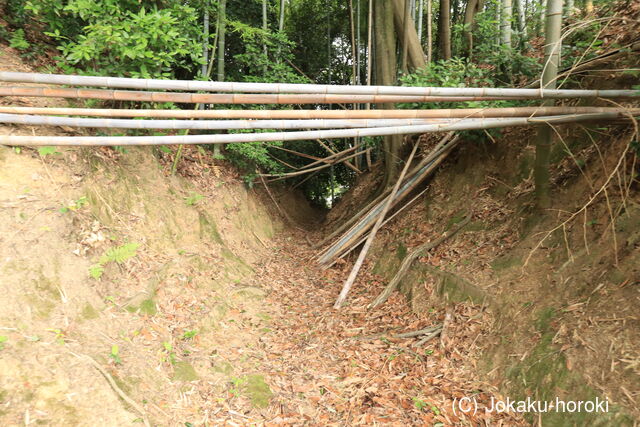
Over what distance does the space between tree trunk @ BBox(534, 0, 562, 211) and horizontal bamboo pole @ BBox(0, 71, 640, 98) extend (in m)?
0.33

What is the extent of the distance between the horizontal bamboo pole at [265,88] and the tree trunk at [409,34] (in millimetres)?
3973

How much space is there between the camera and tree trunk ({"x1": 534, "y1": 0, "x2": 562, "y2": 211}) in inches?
121

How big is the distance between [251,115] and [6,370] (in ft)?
7.61

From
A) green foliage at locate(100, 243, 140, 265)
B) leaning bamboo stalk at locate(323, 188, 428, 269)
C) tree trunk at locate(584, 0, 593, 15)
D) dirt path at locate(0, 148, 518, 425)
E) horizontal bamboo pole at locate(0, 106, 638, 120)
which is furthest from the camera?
leaning bamboo stalk at locate(323, 188, 428, 269)

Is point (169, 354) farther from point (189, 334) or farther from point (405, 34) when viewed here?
point (405, 34)

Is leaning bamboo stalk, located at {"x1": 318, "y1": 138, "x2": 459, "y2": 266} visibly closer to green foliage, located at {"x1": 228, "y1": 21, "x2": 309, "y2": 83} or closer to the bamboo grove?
the bamboo grove

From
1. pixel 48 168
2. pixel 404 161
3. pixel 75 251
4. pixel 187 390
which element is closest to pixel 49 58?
pixel 48 168

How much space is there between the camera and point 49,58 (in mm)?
4285

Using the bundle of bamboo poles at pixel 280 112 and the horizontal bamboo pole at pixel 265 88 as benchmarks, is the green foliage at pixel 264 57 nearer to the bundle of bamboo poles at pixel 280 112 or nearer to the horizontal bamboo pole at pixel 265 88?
the bundle of bamboo poles at pixel 280 112

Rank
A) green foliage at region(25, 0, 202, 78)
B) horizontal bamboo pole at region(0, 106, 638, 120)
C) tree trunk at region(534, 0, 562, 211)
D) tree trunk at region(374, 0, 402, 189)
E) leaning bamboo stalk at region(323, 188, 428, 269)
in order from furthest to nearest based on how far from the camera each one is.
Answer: tree trunk at region(374, 0, 402, 189), leaning bamboo stalk at region(323, 188, 428, 269), green foliage at region(25, 0, 202, 78), tree trunk at region(534, 0, 562, 211), horizontal bamboo pole at region(0, 106, 638, 120)

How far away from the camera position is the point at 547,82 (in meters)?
3.10

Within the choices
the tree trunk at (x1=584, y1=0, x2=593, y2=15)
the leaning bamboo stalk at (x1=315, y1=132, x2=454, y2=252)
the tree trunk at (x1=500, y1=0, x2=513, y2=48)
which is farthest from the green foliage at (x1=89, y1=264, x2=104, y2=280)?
the tree trunk at (x1=584, y1=0, x2=593, y2=15)

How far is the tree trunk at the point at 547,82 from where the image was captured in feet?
10.1

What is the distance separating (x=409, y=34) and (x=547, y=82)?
3.97 metres
